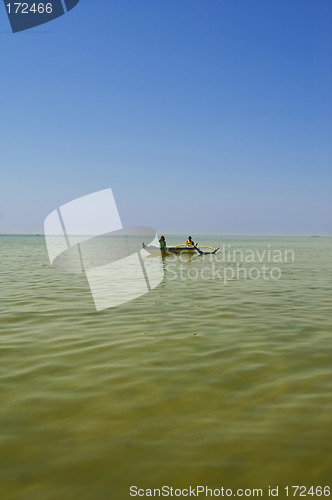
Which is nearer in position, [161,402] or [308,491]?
[308,491]

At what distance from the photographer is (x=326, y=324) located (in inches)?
313

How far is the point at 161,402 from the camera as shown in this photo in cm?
422

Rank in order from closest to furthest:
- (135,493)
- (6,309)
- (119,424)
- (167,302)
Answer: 1. (135,493)
2. (119,424)
3. (6,309)
4. (167,302)

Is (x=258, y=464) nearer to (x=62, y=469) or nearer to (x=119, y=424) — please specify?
(x=119, y=424)

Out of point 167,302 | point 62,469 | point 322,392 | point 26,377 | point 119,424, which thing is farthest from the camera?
point 167,302

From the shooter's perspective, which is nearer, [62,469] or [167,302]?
[62,469]

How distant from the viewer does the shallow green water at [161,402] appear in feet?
9.76

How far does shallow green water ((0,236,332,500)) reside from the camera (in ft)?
9.76

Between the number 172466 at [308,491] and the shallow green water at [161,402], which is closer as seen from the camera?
the number 172466 at [308,491]

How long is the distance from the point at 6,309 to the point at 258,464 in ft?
26.8

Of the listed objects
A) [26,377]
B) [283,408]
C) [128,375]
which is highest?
[26,377]

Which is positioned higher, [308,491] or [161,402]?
[161,402]

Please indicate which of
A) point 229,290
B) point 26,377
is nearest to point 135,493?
point 26,377

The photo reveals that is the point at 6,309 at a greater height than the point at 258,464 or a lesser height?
greater
